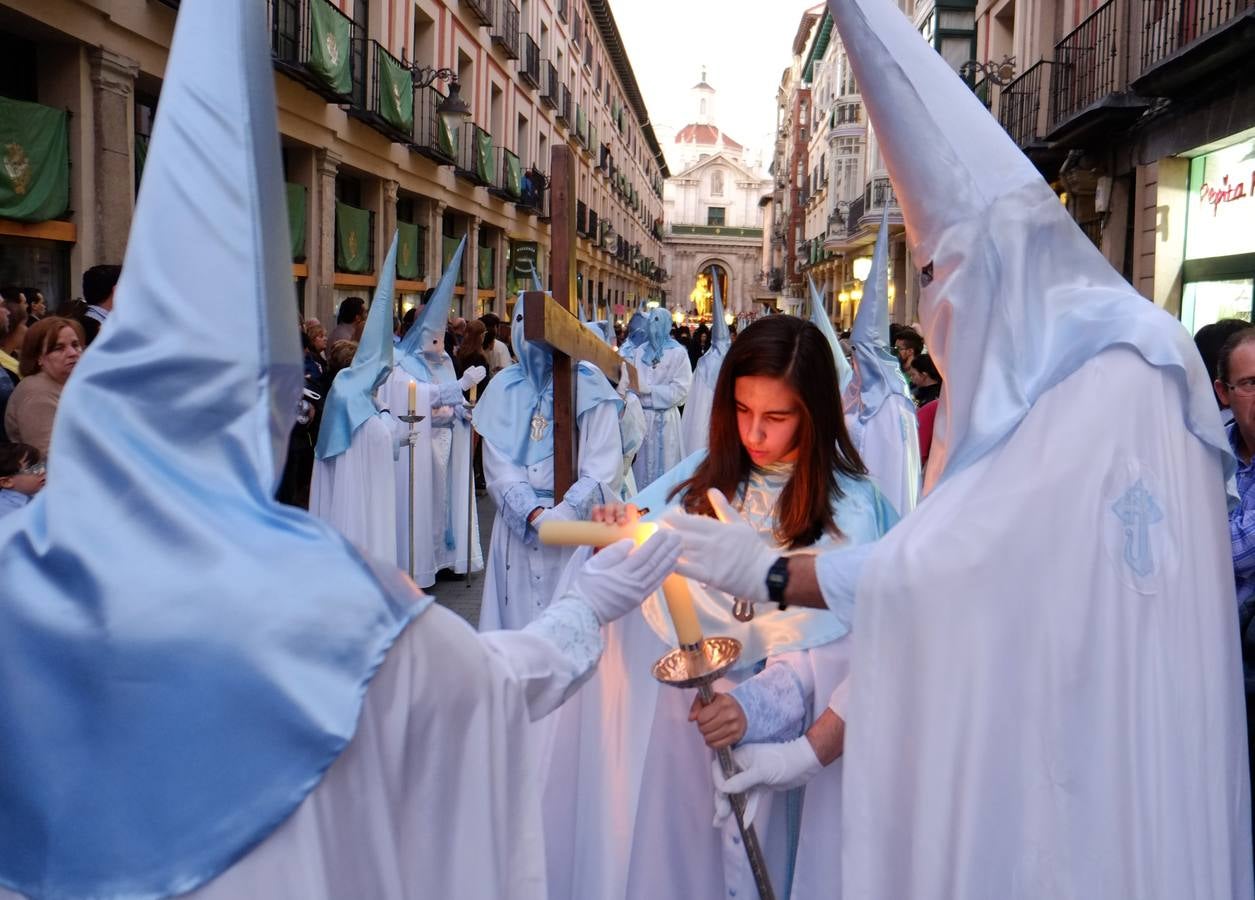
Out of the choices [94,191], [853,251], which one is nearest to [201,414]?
[94,191]

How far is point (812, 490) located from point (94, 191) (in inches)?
342

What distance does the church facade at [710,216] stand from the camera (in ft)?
312

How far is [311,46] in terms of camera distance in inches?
491

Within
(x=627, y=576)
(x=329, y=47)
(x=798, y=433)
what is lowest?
(x=627, y=576)

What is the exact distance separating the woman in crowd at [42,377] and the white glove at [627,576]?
309 centimetres

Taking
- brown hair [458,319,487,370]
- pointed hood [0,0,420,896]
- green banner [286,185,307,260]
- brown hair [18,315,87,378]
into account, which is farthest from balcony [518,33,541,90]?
pointed hood [0,0,420,896]

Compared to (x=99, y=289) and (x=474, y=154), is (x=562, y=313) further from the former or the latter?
(x=474, y=154)

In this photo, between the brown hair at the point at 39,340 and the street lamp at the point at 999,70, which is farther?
the street lamp at the point at 999,70

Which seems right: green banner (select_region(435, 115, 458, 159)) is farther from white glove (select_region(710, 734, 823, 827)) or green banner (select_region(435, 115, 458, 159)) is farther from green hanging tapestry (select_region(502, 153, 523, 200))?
white glove (select_region(710, 734, 823, 827))

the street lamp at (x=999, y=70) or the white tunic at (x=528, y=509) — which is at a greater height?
the street lamp at (x=999, y=70)

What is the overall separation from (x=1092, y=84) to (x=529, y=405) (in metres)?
12.7

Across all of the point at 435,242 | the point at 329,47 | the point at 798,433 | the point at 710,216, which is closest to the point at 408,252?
the point at 435,242

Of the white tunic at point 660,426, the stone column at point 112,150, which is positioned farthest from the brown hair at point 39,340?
the white tunic at point 660,426

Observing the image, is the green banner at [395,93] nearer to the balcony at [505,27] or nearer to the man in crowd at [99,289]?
the balcony at [505,27]
